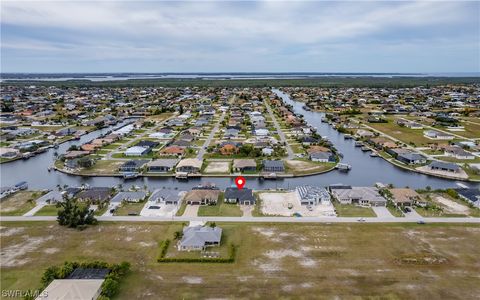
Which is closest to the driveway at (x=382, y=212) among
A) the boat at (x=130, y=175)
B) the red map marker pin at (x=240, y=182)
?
the red map marker pin at (x=240, y=182)

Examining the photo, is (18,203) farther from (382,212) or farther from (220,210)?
(382,212)

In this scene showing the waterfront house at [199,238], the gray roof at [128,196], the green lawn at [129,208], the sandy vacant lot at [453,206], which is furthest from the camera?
the gray roof at [128,196]

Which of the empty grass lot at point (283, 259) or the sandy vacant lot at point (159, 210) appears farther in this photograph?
the sandy vacant lot at point (159, 210)

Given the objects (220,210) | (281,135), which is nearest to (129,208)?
(220,210)

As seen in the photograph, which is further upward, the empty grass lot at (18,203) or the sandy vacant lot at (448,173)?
the sandy vacant lot at (448,173)

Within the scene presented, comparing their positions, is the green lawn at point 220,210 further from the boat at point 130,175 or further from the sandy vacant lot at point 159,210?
the boat at point 130,175

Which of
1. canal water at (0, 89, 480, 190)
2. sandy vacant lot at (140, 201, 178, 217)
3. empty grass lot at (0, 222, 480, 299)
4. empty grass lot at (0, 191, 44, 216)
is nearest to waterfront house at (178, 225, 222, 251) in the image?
empty grass lot at (0, 222, 480, 299)
